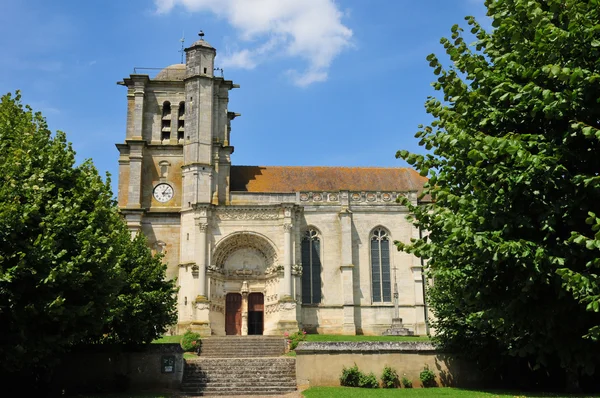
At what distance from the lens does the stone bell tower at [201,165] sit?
37281mm

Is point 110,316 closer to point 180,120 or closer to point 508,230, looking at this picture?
point 508,230

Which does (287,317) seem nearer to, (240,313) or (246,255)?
(240,313)

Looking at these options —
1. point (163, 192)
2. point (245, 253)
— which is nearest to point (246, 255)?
point (245, 253)

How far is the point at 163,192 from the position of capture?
4081 centimetres

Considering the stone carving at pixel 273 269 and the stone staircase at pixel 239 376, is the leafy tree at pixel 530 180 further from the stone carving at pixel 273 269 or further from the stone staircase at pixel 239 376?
the stone carving at pixel 273 269

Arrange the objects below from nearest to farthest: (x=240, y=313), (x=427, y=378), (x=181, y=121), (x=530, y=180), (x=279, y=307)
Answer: (x=530, y=180), (x=427, y=378), (x=279, y=307), (x=240, y=313), (x=181, y=121)

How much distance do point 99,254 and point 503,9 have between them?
1174 cm

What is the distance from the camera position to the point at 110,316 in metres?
18.0

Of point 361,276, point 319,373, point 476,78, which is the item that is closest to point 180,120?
point 361,276

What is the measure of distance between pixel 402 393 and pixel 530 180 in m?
12.7

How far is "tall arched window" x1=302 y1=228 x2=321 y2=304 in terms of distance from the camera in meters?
39.4

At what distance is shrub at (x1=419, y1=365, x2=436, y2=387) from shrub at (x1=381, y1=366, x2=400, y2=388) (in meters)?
0.90

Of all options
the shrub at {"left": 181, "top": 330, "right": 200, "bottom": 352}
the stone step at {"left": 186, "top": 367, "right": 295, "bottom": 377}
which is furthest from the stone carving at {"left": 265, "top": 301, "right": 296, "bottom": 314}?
the stone step at {"left": 186, "top": 367, "right": 295, "bottom": 377}

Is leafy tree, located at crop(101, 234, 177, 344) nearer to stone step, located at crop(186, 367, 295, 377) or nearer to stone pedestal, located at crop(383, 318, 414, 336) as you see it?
stone step, located at crop(186, 367, 295, 377)
